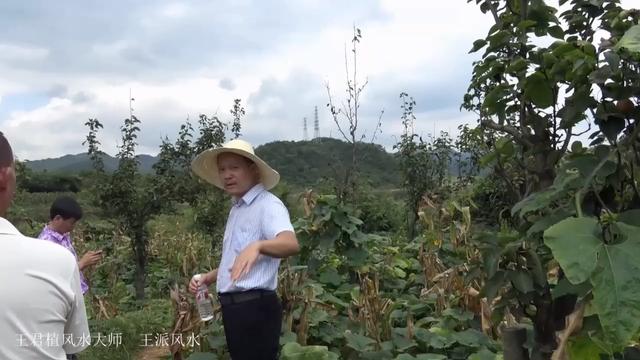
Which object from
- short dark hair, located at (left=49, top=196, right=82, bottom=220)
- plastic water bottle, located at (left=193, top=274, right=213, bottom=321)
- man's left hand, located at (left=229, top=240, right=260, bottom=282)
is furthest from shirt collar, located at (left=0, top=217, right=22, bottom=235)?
short dark hair, located at (left=49, top=196, right=82, bottom=220)

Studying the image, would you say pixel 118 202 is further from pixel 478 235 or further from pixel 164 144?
pixel 478 235

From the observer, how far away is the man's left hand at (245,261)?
234 cm

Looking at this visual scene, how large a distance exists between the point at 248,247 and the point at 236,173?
1.31 ft

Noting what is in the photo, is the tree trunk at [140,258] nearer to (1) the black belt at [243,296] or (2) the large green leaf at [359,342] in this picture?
(2) the large green leaf at [359,342]

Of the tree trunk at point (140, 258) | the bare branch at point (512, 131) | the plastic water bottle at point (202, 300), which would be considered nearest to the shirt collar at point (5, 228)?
the bare branch at point (512, 131)

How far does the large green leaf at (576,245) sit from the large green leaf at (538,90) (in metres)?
0.45

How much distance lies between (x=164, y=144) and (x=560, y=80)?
659 centimetres

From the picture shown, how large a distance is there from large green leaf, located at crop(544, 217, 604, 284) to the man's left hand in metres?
1.45

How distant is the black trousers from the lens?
2.56 metres

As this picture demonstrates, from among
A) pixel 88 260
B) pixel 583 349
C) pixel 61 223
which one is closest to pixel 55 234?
pixel 61 223

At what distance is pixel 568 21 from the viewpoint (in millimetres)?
1585

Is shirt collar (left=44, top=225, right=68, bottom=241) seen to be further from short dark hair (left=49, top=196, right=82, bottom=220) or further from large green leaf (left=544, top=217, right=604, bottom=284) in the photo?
large green leaf (left=544, top=217, right=604, bottom=284)

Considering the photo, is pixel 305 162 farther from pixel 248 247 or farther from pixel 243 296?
pixel 248 247

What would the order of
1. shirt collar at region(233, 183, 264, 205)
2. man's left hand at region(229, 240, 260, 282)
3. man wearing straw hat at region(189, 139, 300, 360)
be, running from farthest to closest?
shirt collar at region(233, 183, 264, 205) < man wearing straw hat at region(189, 139, 300, 360) < man's left hand at region(229, 240, 260, 282)
